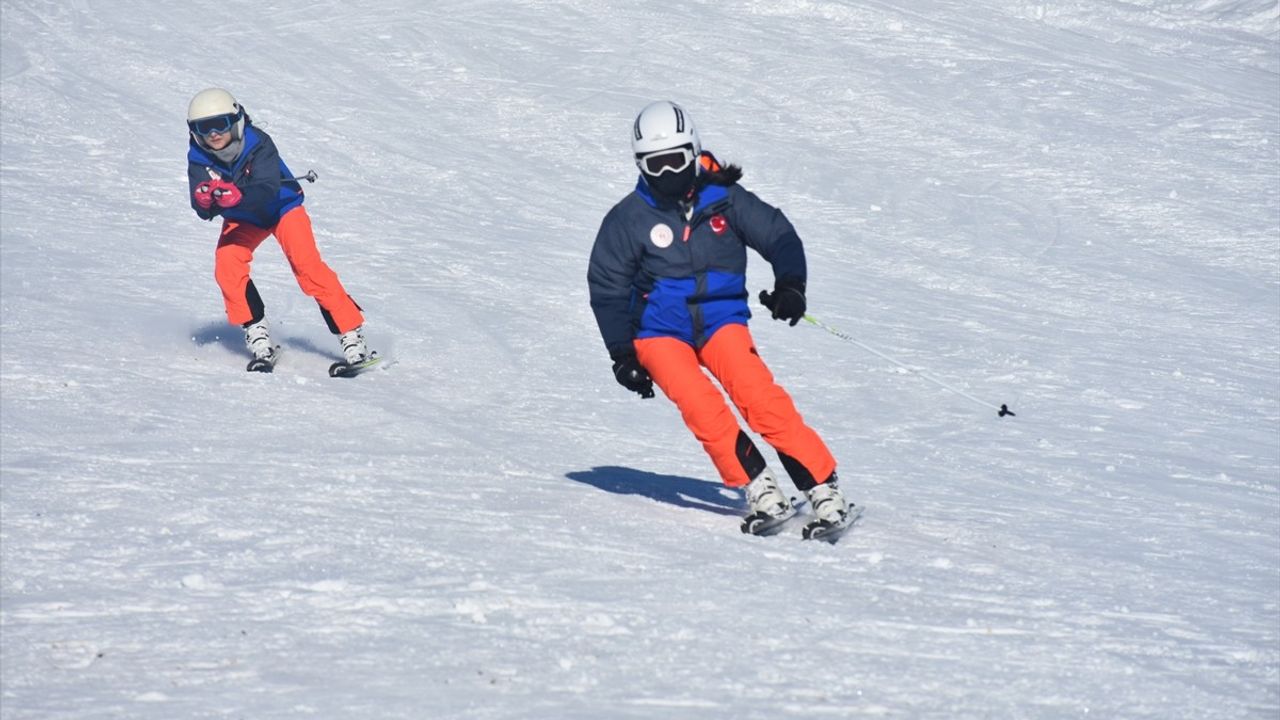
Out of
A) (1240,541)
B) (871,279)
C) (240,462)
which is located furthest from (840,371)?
(240,462)

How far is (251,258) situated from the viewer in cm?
930

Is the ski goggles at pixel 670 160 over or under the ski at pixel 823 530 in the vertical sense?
over

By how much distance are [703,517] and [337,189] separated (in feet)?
29.0

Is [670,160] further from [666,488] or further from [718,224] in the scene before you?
[666,488]

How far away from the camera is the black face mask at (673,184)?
6.32m

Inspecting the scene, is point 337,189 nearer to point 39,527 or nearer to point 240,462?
point 240,462

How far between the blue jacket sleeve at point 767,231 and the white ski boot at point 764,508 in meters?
0.82

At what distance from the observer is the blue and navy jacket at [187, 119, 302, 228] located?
8969 mm

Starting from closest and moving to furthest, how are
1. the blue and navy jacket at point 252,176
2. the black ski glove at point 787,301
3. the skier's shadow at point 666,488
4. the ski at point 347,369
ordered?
the black ski glove at point 787,301, the skier's shadow at point 666,488, the blue and navy jacket at point 252,176, the ski at point 347,369

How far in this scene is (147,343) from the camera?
9.68 meters

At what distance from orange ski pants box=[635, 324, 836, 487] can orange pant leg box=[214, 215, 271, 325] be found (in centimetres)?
368

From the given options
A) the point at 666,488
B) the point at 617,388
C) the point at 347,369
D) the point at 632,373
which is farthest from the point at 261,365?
the point at 632,373

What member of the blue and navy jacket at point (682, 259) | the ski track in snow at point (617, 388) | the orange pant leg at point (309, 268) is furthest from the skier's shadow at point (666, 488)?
the orange pant leg at point (309, 268)

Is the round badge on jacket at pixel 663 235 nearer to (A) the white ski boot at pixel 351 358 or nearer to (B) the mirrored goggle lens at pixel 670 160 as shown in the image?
(B) the mirrored goggle lens at pixel 670 160
